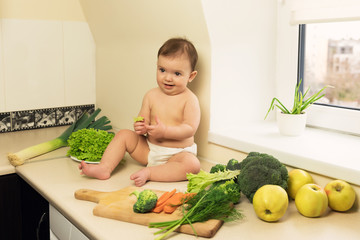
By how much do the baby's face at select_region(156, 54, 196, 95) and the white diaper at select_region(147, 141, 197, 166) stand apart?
187 mm

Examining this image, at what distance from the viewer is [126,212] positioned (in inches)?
40.0

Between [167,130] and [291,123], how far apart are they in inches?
17.8

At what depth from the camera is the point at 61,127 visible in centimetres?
202

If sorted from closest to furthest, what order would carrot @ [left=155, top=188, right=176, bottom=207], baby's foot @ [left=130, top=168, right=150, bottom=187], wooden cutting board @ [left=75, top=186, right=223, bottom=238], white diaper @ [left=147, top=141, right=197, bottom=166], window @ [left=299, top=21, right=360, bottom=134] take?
wooden cutting board @ [left=75, top=186, right=223, bottom=238], carrot @ [left=155, top=188, right=176, bottom=207], baby's foot @ [left=130, top=168, right=150, bottom=187], white diaper @ [left=147, top=141, right=197, bottom=166], window @ [left=299, top=21, right=360, bottom=134]

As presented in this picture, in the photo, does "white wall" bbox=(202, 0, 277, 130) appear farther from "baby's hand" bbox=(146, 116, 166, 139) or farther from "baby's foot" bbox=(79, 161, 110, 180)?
"baby's foot" bbox=(79, 161, 110, 180)

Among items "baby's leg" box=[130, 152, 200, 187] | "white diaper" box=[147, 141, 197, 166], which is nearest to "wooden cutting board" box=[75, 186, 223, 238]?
"baby's leg" box=[130, 152, 200, 187]

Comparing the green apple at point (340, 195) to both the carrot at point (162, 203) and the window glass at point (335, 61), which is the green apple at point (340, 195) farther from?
the window glass at point (335, 61)

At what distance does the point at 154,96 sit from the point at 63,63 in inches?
30.7

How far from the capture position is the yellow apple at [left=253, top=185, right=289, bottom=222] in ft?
3.25

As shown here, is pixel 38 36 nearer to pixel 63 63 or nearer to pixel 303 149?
pixel 63 63

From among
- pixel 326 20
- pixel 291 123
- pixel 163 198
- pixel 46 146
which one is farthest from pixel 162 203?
pixel 326 20

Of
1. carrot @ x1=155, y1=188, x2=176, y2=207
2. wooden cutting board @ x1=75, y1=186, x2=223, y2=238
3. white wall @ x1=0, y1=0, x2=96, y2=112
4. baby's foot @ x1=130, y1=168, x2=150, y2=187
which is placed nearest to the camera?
wooden cutting board @ x1=75, y1=186, x2=223, y2=238

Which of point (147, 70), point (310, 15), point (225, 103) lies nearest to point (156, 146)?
point (225, 103)

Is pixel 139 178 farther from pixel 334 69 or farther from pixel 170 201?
pixel 334 69
